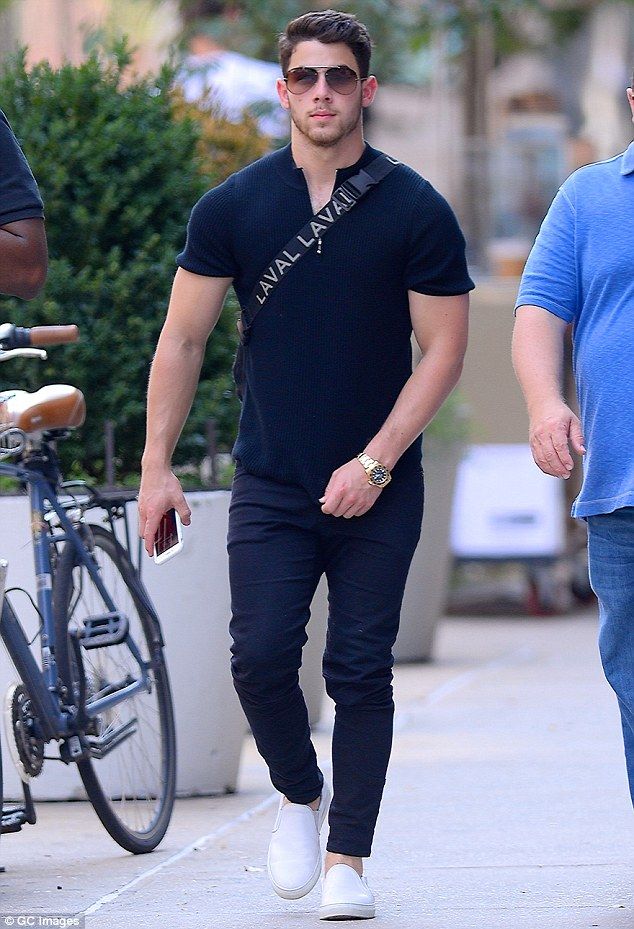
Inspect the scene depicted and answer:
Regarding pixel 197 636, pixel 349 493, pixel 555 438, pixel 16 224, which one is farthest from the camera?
pixel 197 636

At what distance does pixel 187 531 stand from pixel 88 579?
71 centimetres

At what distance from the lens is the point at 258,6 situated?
13.5 m

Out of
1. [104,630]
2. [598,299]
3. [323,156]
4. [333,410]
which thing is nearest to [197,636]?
[104,630]

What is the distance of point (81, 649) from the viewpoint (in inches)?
183

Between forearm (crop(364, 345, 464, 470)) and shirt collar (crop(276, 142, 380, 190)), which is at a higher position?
shirt collar (crop(276, 142, 380, 190))

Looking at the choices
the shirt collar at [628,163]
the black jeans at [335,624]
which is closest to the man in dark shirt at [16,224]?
the black jeans at [335,624]

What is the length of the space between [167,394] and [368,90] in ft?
2.70

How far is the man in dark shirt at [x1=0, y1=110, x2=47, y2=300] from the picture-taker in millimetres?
4082

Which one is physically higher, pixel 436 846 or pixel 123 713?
pixel 123 713

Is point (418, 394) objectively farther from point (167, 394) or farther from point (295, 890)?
point (295, 890)

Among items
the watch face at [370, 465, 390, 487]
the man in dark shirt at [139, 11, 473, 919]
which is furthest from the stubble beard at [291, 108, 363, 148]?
the watch face at [370, 465, 390, 487]

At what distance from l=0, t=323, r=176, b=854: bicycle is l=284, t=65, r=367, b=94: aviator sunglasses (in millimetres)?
808

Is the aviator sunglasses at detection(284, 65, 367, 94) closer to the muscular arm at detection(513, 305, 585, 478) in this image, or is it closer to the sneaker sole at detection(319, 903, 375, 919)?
the muscular arm at detection(513, 305, 585, 478)

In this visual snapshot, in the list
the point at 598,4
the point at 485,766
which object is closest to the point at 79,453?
the point at 485,766
